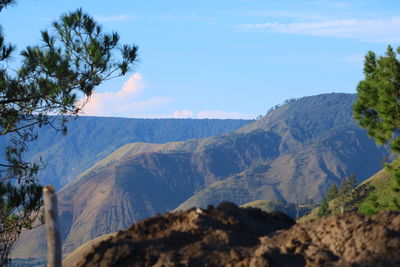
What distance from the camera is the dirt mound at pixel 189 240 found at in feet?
28.9

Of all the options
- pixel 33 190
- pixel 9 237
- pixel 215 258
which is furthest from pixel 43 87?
pixel 215 258

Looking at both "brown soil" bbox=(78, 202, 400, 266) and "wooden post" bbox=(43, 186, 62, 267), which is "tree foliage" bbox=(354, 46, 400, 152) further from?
"wooden post" bbox=(43, 186, 62, 267)

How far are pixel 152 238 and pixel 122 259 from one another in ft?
2.53

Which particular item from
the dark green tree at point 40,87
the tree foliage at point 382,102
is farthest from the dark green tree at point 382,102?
the dark green tree at point 40,87

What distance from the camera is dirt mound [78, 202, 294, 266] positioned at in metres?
8.81

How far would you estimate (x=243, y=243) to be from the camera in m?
9.44

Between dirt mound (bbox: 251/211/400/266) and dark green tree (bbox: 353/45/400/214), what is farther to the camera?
dark green tree (bbox: 353/45/400/214)

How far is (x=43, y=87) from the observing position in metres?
19.0

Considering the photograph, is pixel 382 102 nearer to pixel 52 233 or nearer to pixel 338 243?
pixel 338 243

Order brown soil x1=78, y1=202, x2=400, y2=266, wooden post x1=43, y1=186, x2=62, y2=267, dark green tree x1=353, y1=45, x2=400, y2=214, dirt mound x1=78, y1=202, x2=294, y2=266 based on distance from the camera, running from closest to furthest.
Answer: brown soil x1=78, y1=202, x2=400, y2=266
dirt mound x1=78, y1=202, x2=294, y2=266
wooden post x1=43, y1=186, x2=62, y2=267
dark green tree x1=353, y1=45, x2=400, y2=214

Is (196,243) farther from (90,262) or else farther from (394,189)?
(394,189)

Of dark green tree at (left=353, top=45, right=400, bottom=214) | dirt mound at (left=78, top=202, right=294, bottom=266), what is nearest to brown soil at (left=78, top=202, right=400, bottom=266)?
dirt mound at (left=78, top=202, right=294, bottom=266)

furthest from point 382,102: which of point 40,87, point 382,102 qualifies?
point 40,87

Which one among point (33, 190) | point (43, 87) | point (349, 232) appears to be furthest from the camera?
point (43, 87)
